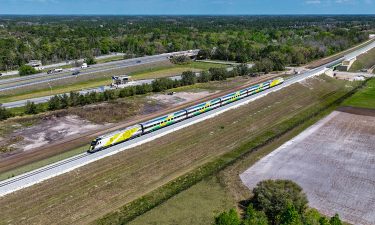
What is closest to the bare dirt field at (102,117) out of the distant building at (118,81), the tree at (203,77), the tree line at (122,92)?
the tree line at (122,92)

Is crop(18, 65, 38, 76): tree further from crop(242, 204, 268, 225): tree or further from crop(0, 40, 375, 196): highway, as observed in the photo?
crop(242, 204, 268, 225): tree

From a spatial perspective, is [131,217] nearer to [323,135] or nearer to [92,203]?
[92,203]

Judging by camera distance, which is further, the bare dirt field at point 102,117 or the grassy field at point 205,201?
the bare dirt field at point 102,117

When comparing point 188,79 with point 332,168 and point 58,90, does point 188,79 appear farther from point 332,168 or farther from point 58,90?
point 332,168

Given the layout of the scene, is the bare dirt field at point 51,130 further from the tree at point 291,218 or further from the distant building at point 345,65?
the distant building at point 345,65

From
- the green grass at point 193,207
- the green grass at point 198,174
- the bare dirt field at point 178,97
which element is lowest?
the green grass at point 198,174

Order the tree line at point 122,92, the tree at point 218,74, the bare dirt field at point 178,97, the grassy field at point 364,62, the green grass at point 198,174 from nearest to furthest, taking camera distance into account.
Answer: the green grass at point 198,174 < the tree line at point 122,92 < the bare dirt field at point 178,97 < the tree at point 218,74 < the grassy field at point 364,62

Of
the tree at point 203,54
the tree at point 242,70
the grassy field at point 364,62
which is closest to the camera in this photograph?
the tree at point 242,70

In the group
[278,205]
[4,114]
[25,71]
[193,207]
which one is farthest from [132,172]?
[25,71]

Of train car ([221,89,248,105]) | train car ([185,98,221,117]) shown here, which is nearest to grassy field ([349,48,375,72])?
train car ([221,89,248,105])
